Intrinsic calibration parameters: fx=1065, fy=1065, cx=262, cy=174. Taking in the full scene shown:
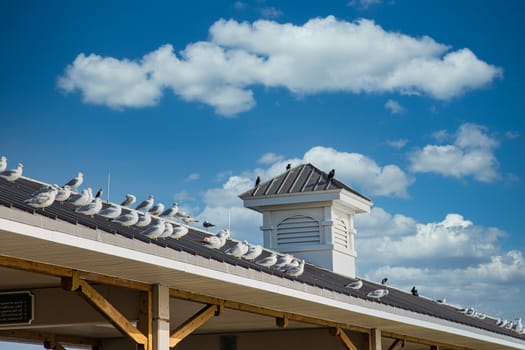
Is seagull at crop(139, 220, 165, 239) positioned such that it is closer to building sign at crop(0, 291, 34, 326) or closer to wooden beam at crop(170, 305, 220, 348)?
wooden beam at crop(170, 305, 220, 348)

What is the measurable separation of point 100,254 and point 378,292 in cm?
929

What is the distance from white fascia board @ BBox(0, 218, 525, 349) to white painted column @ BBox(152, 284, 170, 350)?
0.99 metres

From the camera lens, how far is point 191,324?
15.4 meters

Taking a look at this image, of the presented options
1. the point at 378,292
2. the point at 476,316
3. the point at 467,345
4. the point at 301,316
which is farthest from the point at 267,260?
the point at 476,316

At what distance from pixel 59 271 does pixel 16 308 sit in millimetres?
3002

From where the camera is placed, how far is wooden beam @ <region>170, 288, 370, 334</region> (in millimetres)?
15341

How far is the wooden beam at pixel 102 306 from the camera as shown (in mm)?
13164

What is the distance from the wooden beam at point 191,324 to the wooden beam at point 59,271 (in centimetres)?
89

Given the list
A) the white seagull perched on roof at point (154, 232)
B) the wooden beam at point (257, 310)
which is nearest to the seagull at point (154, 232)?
the white seagull perched on roof at point (154, 232)

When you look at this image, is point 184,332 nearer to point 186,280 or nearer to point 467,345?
point 186,280

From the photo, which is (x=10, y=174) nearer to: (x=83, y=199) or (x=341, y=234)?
(x=83, y=199)

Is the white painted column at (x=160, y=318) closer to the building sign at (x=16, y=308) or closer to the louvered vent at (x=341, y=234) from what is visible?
the building sign at (x=16, y=308)

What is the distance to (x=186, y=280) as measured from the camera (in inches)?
557

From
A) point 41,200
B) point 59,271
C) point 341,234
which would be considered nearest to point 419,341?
point 341,234
